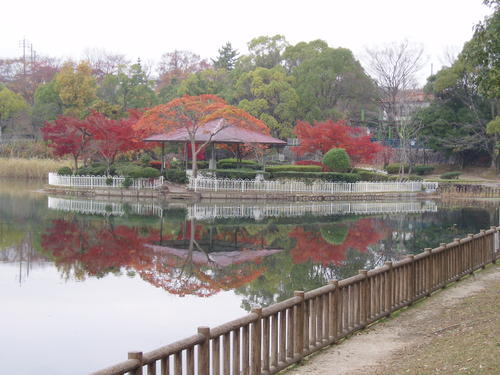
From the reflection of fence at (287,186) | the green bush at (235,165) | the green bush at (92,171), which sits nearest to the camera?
the reflection of fence at (287,186)

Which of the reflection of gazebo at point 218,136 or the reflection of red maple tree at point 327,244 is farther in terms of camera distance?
the reflection of gazebo at point 218,136

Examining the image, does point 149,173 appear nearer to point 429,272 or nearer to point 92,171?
point 92,171

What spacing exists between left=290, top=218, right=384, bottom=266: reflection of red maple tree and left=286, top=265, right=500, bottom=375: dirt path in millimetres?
6542

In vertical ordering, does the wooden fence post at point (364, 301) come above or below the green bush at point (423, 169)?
below

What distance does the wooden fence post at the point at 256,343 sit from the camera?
6.38 m

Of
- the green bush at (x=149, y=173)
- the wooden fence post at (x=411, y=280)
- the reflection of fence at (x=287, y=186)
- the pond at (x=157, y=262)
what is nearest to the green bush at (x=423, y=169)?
the reflection of fence at (x=287, y=186)

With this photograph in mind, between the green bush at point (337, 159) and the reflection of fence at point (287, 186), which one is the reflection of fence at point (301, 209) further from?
the green bush at point (337, 159)

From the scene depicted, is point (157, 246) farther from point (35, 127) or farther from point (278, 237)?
Result: point (35, 127)

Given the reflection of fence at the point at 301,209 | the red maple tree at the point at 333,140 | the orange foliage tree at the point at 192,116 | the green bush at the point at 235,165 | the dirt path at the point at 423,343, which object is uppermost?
the orange foliage tree at the point at 192,116

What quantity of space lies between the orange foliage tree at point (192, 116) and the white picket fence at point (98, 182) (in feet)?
8.39

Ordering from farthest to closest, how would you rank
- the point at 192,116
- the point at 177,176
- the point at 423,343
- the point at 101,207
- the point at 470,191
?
the point at 470,191, the point at 177,176, the point at 192,116, the point at 101,207, the point at 423,343

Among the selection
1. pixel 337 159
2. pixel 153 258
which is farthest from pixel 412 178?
pixel 153 258

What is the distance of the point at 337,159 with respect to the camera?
3853 cm

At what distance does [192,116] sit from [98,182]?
275 inches
